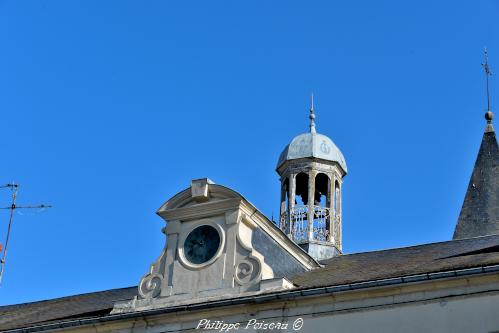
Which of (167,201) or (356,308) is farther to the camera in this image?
(167,201)

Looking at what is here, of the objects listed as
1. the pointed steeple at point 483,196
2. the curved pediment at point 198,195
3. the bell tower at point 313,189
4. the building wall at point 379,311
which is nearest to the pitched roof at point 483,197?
the pointed steeple at point 483,196

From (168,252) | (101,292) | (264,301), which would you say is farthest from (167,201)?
(101,292)

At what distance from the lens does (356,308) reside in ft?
66.0

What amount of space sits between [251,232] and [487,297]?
6.06 meters

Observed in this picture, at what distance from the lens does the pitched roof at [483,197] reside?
1124 inches

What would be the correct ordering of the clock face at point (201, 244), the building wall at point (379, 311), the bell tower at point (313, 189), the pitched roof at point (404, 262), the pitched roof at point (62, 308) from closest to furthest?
the building wall at point (379, 311), the pitched roof at point (404, 262), the clock face at point (201, 244), the pitched roof at point (62, 308), the bell tower at point (313, 189)

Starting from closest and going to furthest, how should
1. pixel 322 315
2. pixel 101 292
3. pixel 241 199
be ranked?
pixel 322 315
pixel 241 199
pixel 101 292

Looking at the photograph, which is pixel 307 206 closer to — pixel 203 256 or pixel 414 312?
pixel 203 256

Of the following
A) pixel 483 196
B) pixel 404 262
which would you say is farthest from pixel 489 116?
pixel 404 262

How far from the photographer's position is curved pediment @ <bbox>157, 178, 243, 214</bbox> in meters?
23.0

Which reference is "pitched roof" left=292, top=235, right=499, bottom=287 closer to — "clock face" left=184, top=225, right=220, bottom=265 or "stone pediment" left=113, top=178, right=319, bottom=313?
"stone pediment" left=113, top=178, right=319, bottom=313

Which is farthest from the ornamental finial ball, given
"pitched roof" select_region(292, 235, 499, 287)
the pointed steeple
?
"pitched roof" select_region(292, 235, 499, 287)

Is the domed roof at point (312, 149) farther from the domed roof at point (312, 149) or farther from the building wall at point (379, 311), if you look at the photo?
the building wall at point (379, 311)

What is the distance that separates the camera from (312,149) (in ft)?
96.1
